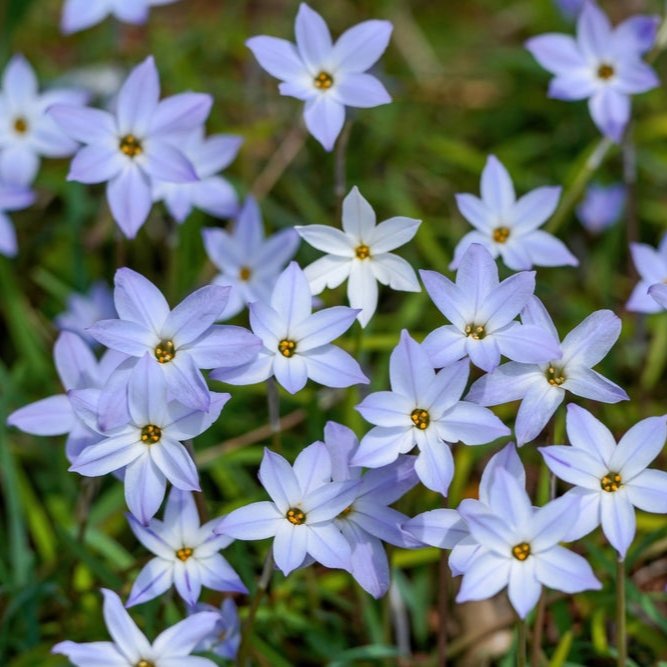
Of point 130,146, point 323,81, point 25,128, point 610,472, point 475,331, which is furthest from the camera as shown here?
point 25,128

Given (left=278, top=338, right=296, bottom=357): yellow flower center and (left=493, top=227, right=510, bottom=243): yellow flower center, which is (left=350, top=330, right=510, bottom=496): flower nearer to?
(left=278, top=338, right=296, bottom=357): yellow flower center

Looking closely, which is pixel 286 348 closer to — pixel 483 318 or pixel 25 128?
pixel 483 318

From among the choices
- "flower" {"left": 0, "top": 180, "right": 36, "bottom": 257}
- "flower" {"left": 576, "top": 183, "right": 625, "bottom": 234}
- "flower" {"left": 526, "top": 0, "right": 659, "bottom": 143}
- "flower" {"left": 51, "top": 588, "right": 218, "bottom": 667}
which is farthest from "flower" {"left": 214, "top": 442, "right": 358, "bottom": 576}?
"flower" {"left": 576, "top": 183, "right": 625, "bottom": 234}

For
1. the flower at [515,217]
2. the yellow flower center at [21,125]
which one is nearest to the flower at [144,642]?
the flower at [515,217]

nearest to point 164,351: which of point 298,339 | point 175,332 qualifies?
point 175,332

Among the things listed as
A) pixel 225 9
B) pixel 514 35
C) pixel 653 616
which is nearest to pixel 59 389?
pixel 653 616

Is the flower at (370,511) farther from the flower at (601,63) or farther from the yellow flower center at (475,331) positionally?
the flower at (601,63)

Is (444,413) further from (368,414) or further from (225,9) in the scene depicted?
(225,9)
